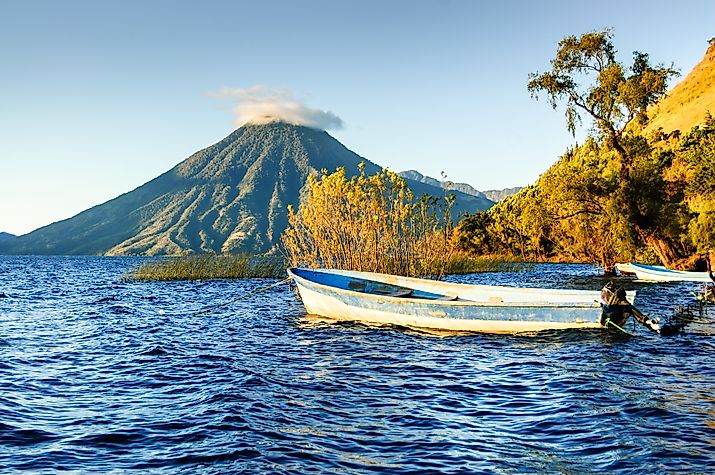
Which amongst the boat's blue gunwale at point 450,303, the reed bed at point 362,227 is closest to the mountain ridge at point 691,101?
the reed bed at point 362,227

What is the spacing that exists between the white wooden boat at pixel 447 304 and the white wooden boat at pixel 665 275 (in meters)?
19.5

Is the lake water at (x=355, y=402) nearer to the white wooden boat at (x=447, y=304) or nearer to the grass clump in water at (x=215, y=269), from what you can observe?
the white wooden boat at (x=447, y=304)

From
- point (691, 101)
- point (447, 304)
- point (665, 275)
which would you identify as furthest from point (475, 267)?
point (691, 101)

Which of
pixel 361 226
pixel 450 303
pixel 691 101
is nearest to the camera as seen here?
pixel 450 303

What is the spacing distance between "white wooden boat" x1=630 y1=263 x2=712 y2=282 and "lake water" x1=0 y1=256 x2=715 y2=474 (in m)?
17.7

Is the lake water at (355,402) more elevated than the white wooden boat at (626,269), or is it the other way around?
the white wooden boat at (626,269)

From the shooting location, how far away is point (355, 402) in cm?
→ 975

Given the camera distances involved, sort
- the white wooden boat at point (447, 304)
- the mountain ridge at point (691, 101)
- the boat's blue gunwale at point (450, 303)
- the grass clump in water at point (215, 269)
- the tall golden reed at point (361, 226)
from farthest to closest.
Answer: the mountain ridge at point (691, 101) < the grass clump in water at point (215, 269) < the tall golden reed at point (361, 226) < the white wooden boat at point (447, 304) < the boat's blue gunwale at point (450, 303)

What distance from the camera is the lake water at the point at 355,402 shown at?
7211 mm

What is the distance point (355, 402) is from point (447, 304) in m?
7.18

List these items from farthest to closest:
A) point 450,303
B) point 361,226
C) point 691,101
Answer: point 691,101
point 361,226
point 450,303

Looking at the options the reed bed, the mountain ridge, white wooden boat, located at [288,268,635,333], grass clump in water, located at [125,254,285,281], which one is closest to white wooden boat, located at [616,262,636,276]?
the reed bed

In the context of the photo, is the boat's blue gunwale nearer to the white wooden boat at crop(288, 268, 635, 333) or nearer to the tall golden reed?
the white wooden boat at crop(288, 268, 635, 333)

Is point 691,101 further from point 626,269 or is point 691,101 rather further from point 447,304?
point 447,304
